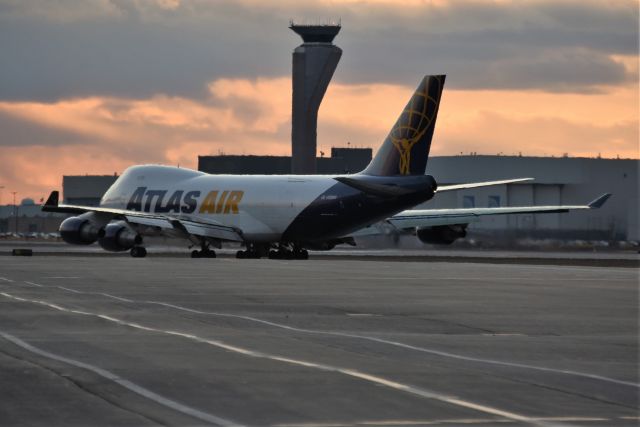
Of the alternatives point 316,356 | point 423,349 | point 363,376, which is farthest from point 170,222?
point 363,376

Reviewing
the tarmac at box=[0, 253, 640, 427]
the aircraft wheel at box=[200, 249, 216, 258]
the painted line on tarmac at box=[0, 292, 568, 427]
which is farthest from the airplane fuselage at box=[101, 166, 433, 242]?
the painted line on tarmac at box=[0, 292, 568, 427]

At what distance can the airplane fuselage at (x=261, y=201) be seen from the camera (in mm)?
76062

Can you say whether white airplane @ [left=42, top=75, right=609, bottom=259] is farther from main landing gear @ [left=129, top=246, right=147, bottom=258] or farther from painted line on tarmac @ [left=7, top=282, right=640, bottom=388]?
painted line on tarmac @ [left=7, top=282, right=640, bottom=388]

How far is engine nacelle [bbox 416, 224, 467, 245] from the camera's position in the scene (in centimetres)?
8344

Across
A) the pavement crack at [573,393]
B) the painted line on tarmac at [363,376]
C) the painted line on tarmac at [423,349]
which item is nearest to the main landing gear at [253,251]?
the painted line on tarmac at [423,349]

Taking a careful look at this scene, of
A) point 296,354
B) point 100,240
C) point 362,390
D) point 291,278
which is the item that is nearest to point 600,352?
point 296,354

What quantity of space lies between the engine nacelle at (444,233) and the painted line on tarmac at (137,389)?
206ft

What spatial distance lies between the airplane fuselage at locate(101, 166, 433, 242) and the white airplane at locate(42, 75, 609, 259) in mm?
60

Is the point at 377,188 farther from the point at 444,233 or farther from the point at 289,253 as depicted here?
the point at 444,233

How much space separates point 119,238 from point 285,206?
10.1 m

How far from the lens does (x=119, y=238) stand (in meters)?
80.9

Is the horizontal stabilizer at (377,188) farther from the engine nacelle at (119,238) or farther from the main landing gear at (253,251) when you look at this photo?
the engine nacelle at (119,238)

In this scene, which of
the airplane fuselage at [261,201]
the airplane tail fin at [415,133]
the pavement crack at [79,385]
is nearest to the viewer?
the pavement crack at [79,385]

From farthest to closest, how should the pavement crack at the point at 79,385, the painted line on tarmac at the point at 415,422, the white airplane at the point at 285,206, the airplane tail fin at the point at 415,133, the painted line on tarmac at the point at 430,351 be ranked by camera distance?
the white airplane at the point at 285,206, the airplane tail fin at the point at 415,133, the painted line on tarmac at the point at 430,351, the pavement crack at the point at 79,385, the painted line on tarmac at the point at 415,422
